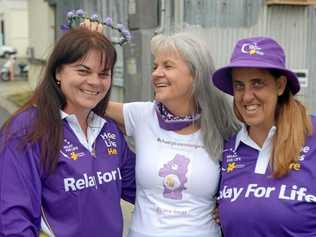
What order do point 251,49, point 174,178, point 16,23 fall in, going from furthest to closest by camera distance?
point 16,23 < point 174,178 < point 251,49

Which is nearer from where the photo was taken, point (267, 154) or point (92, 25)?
point (267, 154)

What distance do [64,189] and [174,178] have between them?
629 mm

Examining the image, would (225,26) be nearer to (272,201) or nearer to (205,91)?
(205,91)

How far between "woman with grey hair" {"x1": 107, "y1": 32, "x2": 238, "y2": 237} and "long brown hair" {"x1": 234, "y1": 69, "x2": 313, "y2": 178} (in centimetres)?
42

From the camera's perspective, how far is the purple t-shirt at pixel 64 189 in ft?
8.08

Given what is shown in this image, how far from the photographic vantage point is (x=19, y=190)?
2.47 m

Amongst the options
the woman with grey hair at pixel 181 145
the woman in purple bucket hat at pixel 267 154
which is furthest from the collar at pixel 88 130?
the woman in purple bucket hat at pixel 267 154

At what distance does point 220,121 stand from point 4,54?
34985mm

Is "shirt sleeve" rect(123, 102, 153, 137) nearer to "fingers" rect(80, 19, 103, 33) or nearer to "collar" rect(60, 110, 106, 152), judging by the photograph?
"collar" rect(60, 110, 106, 152)

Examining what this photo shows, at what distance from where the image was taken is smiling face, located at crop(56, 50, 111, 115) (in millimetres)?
2672

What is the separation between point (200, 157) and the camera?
9.96 feet

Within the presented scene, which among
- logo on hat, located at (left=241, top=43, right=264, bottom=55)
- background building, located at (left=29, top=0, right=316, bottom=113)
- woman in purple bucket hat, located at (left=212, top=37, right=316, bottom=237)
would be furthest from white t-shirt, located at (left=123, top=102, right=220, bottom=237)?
background building, located at (left=29, top=0, right=316, bottom=113)

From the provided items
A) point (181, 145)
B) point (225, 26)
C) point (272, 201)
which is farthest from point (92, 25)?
point (225, 26)

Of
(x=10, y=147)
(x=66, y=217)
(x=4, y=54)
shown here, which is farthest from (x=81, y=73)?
(x=4, y=54)
